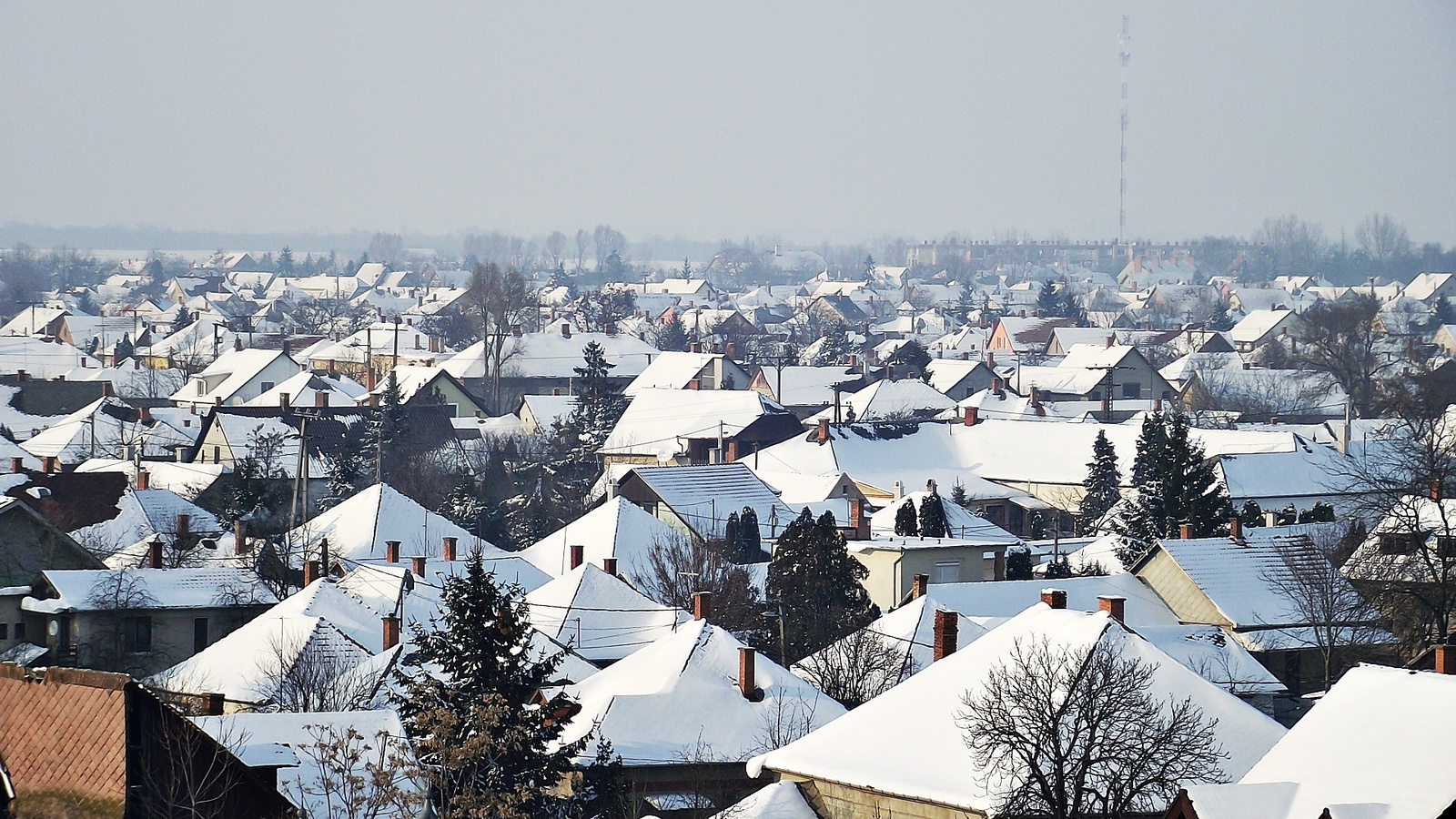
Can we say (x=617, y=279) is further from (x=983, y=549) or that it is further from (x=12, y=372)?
(x=983, y=549)

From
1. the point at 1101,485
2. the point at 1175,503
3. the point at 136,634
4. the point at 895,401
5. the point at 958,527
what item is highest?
the point at 1175,503

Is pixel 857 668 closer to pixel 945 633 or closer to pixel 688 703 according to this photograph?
pixel 945 633

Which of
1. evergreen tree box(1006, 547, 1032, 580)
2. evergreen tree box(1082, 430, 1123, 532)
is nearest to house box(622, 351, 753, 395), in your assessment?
evergreen tree box(1082, 430, 1123, 532)

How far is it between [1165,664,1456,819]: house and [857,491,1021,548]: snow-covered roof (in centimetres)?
2255

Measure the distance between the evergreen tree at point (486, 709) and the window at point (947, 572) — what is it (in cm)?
1985

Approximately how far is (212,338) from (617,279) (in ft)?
317

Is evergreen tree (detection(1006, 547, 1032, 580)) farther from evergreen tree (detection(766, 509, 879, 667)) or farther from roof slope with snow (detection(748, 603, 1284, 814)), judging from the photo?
roof slope with snow (detection(748, 603, 1284, 814))

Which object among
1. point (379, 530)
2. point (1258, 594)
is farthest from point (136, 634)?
point (1258, 594)

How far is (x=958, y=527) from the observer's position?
4128 cm

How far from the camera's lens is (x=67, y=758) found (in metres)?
15.2

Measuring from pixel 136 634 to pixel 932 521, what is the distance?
1581 cm

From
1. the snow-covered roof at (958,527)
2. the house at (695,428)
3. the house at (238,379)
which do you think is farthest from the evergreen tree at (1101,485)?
the house at (238,379)

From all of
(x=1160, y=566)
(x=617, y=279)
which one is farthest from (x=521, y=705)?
(x=617, y=279)

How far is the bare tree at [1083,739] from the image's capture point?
16406mm
